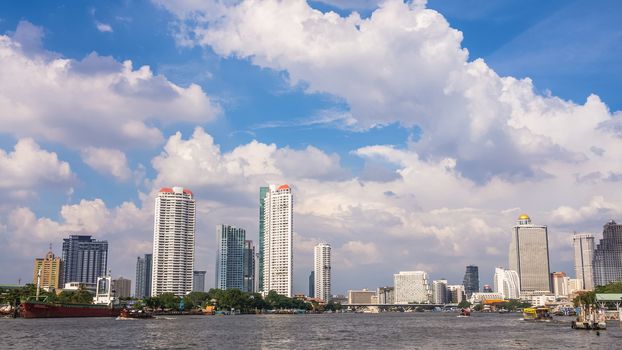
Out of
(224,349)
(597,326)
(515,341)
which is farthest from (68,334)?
(597,326)

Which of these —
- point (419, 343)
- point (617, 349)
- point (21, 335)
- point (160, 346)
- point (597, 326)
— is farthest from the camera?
point (597, 326)

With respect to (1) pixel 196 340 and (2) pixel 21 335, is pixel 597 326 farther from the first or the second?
(2) pixel 21 335

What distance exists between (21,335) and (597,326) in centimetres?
12399

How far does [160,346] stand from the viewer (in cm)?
10325

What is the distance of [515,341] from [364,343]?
96.7 feet

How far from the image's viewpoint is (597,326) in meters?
142

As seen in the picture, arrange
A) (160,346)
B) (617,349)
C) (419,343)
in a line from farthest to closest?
(419,343) < (160,346) < (617,349)

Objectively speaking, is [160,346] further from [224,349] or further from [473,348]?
[473,348]

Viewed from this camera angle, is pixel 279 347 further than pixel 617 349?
Yes

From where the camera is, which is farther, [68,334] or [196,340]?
[68,334]

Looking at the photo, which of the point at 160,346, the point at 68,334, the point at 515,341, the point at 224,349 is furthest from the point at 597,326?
the point at 68,334

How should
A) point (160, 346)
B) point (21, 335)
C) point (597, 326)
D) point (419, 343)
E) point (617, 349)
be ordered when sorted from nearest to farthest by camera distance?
point (617, 349)
point (160, 346)
point (419, 343)
point (21, 335)
point (597, 326)

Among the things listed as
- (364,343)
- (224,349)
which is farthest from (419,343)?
(224,349)

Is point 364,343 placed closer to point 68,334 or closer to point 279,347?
point 279,347
